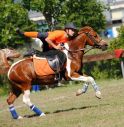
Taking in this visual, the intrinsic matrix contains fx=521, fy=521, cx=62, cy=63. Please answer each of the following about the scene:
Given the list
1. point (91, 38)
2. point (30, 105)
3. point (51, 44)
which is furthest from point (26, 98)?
point (91, 38)

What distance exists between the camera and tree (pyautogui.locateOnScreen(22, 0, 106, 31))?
47.9 m

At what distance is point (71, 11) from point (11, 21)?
20.5 feet

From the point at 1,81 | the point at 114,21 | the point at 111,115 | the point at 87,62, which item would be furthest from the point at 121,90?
the point at 114,21

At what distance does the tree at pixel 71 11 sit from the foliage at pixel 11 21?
5.72 feet

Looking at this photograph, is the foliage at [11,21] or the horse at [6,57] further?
the foliage at [11,21]

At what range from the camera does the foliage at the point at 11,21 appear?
46344mm

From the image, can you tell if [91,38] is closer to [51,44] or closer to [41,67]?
[51,44]

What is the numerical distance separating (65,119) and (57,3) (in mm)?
37376

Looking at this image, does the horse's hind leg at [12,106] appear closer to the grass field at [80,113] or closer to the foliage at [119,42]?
the grass field at [80,113]

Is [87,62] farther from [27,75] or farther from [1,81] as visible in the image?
[27,75]

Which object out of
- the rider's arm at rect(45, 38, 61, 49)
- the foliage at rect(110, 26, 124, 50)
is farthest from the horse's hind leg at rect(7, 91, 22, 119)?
the foliage at rect(110, 26, 124, 50)

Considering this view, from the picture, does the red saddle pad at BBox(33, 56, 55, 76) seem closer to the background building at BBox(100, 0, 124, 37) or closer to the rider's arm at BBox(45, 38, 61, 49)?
the rider's arm at BBox(45, 38, 61, 49)

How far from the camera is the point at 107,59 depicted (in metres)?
23.6

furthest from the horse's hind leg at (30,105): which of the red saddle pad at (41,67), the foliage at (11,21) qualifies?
the foliage at (11,21)
